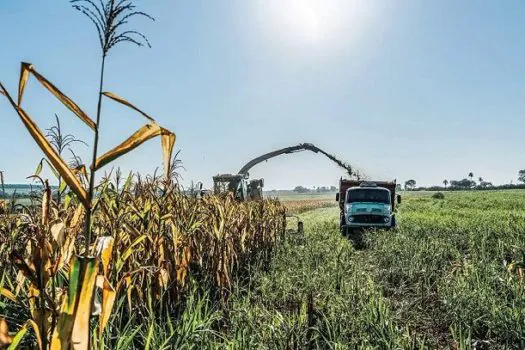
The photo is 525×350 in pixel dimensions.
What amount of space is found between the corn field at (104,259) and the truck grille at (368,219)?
8.96 metres

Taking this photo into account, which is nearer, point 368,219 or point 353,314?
point 353,314

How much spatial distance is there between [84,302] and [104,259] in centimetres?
31

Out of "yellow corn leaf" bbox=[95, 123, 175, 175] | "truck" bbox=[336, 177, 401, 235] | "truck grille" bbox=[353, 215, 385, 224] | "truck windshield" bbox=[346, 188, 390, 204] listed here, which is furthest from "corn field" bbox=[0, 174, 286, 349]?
"truck windshield" bbox=[346, 188, 390, 204]

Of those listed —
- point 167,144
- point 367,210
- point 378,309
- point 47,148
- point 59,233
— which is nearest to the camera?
point 47,148

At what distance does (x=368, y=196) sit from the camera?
50.9 ft

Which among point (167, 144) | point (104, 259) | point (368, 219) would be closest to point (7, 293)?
point (104, 259)

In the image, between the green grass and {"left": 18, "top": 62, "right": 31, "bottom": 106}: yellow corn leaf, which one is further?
the green grass

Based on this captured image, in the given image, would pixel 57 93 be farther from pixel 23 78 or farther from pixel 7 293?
pixel 7 293

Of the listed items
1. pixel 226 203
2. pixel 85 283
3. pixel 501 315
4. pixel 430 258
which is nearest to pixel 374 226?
pixel 430 258

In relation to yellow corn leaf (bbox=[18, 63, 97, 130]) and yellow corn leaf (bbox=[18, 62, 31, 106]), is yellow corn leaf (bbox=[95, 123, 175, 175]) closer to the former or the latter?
yellow corn leaf (bbox=[18, 63, 97, 130])

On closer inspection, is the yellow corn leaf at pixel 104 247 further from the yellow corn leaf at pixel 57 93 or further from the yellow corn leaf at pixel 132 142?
the yellow corn leaf at pixel 57 93

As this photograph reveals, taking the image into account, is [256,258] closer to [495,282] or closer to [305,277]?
[305,277]

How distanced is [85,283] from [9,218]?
3.29m

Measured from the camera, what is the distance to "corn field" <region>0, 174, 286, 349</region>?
1.53 m
